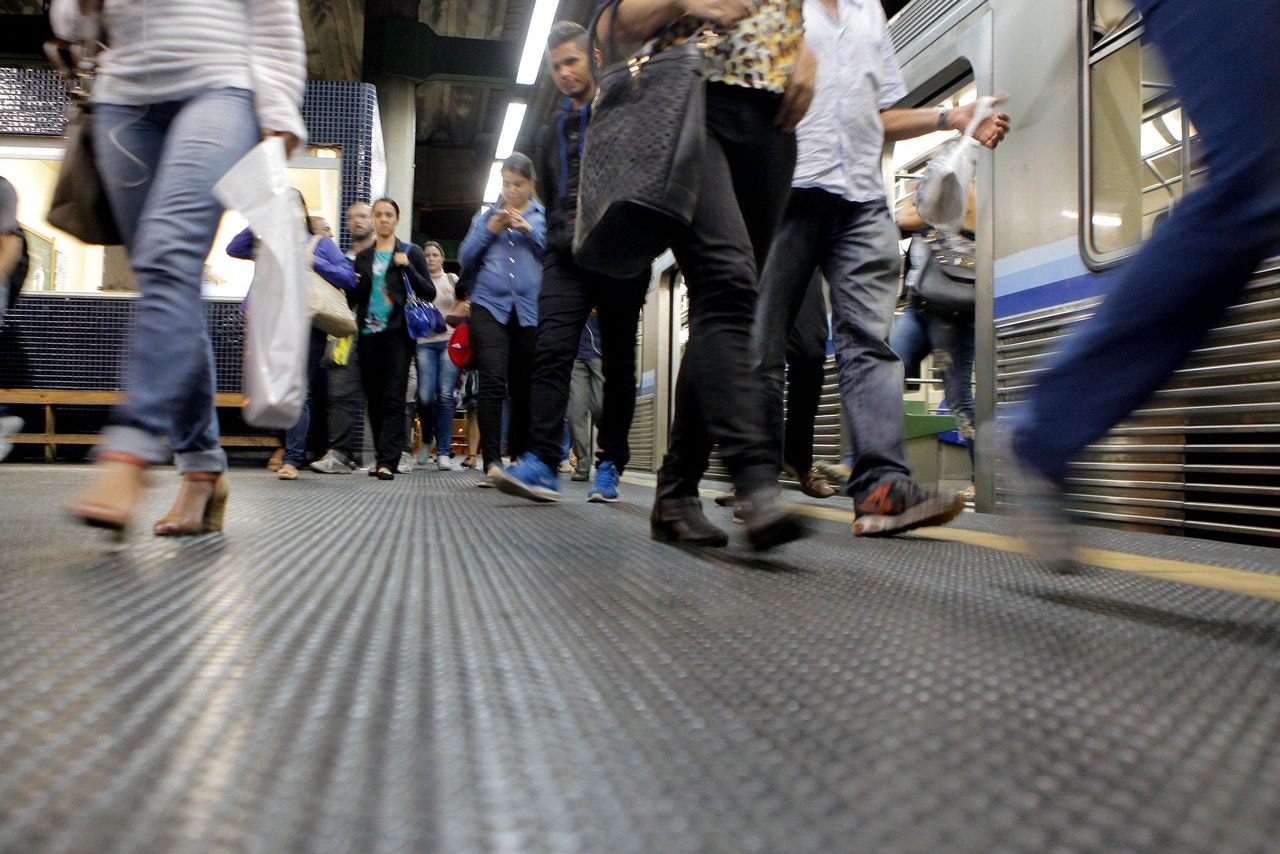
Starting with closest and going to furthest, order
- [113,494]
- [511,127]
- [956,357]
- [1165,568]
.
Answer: [113,494]
[1165,568]
[956,357]
[511,127]

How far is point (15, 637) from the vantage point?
0.94 meters

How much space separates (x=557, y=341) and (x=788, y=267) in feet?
2.95

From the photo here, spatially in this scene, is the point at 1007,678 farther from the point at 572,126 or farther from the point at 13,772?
the point at 572,126

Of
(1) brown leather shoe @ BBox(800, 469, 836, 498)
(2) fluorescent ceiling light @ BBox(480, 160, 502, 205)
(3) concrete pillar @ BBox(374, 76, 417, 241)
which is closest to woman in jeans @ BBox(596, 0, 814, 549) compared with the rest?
(1) brown leather shoe @ BBox(800, 469, 836, 498)

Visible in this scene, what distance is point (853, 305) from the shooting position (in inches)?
96.0

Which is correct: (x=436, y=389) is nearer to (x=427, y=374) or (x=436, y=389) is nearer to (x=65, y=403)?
(x=427, y=374)

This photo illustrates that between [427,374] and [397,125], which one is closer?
[427,374]

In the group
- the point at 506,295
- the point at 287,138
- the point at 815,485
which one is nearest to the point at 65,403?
the point at 506,295

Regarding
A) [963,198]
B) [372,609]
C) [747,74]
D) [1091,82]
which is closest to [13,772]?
[372,609]

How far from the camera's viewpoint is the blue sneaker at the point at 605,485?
3.41m

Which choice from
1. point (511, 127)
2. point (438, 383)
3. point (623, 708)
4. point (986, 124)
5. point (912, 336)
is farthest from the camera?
point (511, 127)

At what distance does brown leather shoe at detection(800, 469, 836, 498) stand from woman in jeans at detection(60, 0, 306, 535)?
251 centimetres

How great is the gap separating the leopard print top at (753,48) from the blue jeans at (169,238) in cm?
91

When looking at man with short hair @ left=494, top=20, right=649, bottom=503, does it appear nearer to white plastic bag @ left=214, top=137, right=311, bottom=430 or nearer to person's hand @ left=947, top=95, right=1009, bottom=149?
person's hand @ left=947, top=95, right=1009, bottom=149
